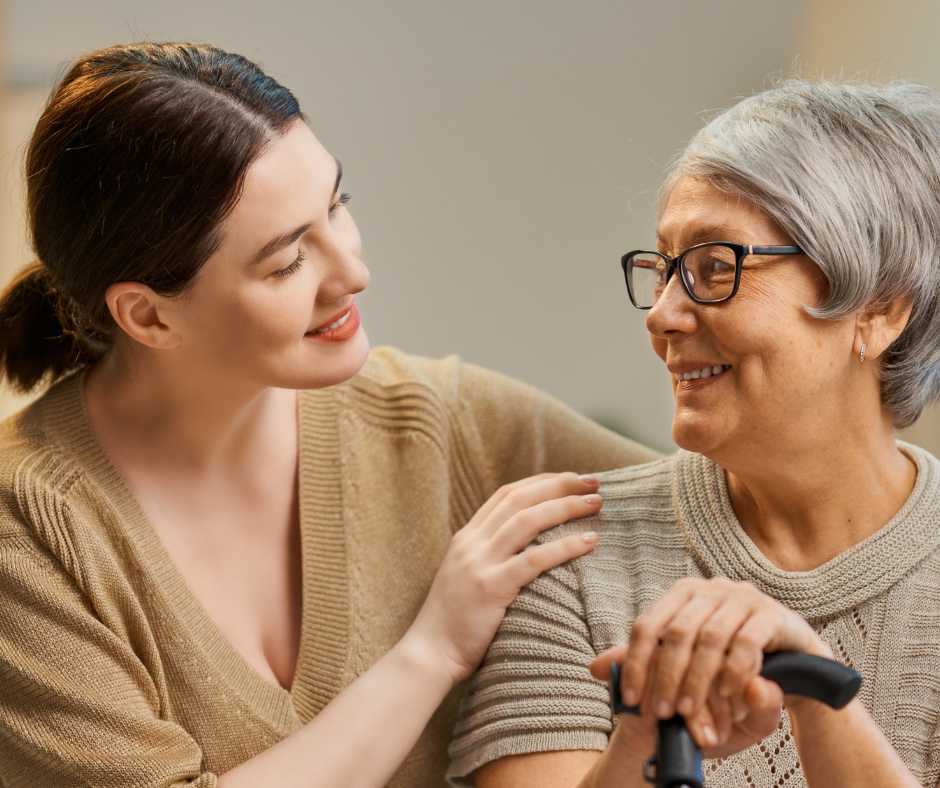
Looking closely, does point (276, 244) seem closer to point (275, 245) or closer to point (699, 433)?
point (275, 245)

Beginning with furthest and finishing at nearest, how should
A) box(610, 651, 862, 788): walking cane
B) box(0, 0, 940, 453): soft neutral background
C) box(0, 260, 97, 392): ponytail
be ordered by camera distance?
box(0, 0, 940, 453): soft neutral background < box(0, 260, 97, 392): ponytail < box(610, 651, 862, 788): walking cane


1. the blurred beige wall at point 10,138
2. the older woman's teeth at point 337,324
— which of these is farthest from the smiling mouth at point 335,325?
the blurred beige wall at point 10,138

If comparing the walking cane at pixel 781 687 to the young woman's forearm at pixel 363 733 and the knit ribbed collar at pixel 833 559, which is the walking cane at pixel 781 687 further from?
the young woman's forearm at pixel 363 733

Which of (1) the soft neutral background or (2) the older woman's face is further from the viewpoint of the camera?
(1) the soft neutral background

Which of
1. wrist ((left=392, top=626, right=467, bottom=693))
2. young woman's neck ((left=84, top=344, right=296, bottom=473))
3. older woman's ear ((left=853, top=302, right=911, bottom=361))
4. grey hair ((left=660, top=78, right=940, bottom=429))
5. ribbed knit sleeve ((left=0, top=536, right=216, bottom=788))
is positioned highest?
grey hair ((left=660, top=78, right=940, bottom=429))

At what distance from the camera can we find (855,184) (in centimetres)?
116

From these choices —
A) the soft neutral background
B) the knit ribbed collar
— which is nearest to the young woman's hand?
the knit ribbed collar

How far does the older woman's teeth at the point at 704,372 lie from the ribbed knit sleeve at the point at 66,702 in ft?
2.87

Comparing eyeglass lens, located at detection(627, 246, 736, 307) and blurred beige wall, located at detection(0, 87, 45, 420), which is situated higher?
eyeglass lens, located at detection(627, 246, 736, 307)

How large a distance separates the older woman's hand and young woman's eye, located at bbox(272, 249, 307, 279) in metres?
0.73

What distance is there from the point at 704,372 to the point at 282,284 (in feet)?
2.00

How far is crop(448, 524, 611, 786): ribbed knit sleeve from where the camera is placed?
1.23 meters

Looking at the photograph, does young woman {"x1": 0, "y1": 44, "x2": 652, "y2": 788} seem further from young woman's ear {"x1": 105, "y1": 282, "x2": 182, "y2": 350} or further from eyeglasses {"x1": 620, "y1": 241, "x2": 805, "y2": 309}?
eyeglasses {"x1": 620, "y1": 241, "x2": 805, "y2": 309}

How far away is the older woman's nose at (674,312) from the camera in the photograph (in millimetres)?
1211
